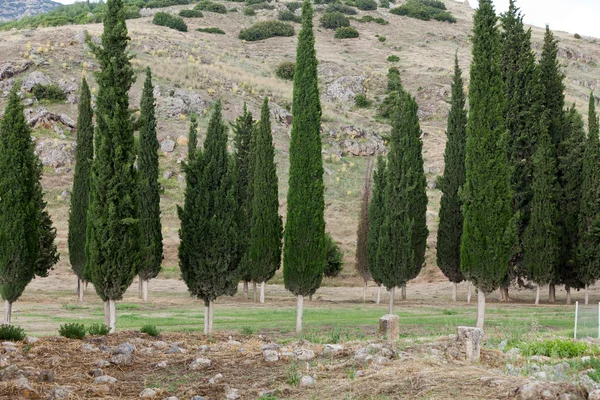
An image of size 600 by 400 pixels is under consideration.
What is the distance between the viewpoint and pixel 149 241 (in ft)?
117

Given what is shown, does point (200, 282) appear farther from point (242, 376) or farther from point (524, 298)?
point (524, 298)

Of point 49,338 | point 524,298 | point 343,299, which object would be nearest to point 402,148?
point 343,299

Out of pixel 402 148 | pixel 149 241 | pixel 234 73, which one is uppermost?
pixel 234 73

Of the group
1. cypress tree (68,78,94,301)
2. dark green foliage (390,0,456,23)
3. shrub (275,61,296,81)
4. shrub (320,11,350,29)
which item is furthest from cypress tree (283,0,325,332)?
dark green foliage (390,0,456,23)

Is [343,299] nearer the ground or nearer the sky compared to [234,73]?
nearer the ground

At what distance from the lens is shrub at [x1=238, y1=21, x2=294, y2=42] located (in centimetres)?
11356

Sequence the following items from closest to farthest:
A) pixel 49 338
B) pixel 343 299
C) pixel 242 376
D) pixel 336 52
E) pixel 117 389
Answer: pixel 117 389 < pixel 242 376 < pixel 49 338 < pixel 343 299 < pixel 336 52

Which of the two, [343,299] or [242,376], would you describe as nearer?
[242,376]

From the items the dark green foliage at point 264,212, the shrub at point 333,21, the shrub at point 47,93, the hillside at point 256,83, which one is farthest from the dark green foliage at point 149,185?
the shrub at point 333,21

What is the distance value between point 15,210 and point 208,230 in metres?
7.93

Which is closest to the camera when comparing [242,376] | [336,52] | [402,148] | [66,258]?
[242,376]

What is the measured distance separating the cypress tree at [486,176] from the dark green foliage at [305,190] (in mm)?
5752

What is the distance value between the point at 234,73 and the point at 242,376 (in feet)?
255

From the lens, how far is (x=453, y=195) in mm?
38938
